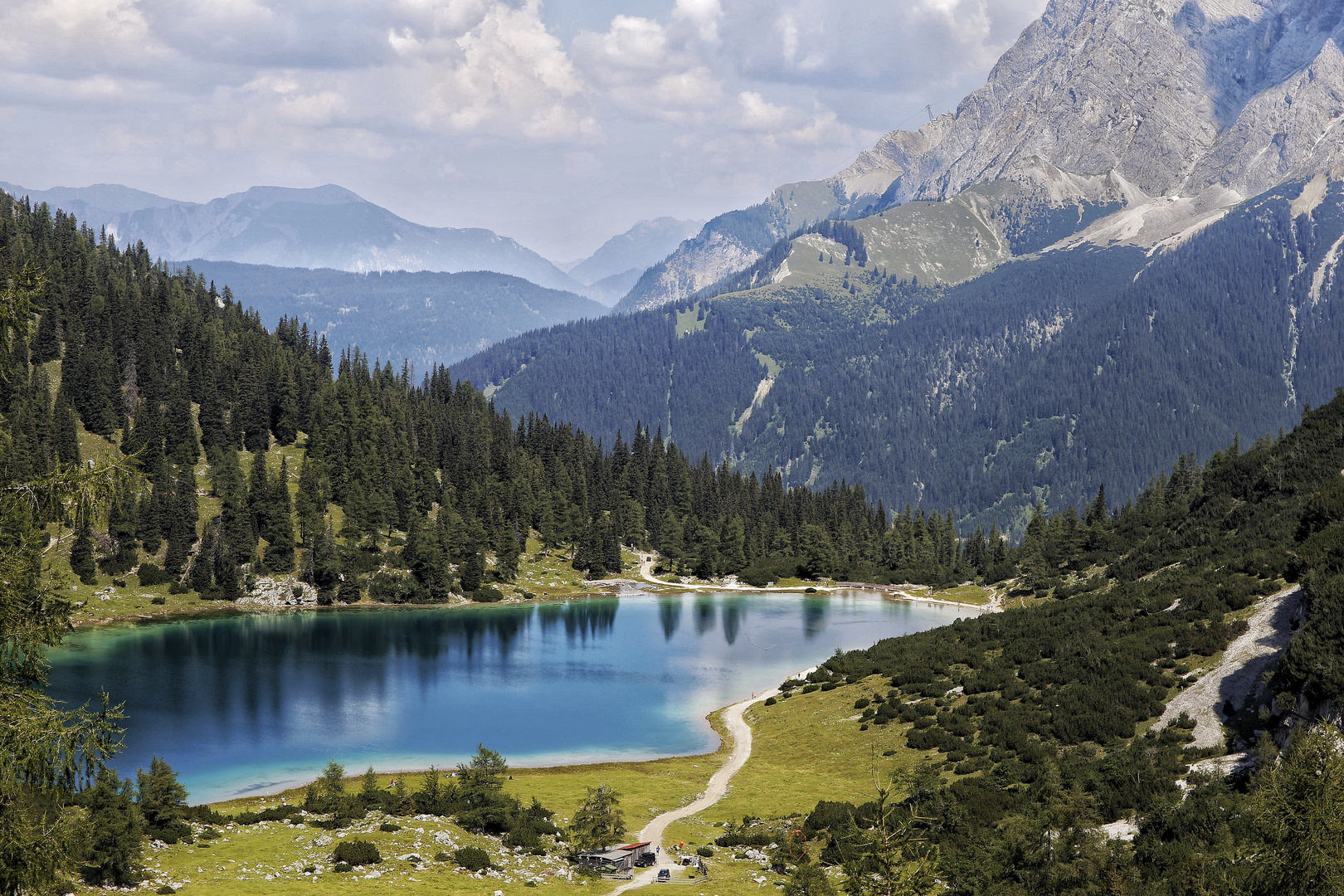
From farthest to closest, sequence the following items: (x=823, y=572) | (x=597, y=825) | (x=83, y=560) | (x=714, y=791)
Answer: (x=823, y=572)
(x=83, y=560)
(x=714, y=791)
(x=597, y=825)

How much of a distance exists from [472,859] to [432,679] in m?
65.0

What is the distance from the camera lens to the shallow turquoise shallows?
3078 inches

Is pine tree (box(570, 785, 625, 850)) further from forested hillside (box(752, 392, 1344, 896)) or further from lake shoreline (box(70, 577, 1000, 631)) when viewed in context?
lake shoreline (box(70, 577, 1000, 631))

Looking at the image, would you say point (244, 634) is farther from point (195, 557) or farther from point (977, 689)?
point (977, 689)

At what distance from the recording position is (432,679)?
107m

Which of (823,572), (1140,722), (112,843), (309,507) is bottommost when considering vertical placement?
(112,843)

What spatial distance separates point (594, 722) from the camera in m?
89.4

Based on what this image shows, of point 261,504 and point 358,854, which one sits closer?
point 358,854

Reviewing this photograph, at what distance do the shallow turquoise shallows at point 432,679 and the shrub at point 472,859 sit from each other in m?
28.6

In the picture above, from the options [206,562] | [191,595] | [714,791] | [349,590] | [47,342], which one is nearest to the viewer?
[714,791]

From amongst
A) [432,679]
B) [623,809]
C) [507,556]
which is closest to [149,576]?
[507,556]

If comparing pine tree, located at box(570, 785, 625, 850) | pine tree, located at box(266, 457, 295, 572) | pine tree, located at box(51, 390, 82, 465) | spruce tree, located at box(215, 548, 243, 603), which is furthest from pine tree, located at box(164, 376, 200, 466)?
pine tree, located at box(570, 785, 625, 850)

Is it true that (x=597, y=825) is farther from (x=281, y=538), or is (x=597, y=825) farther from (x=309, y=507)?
(x=309, y=507)

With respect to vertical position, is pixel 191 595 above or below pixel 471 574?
below
